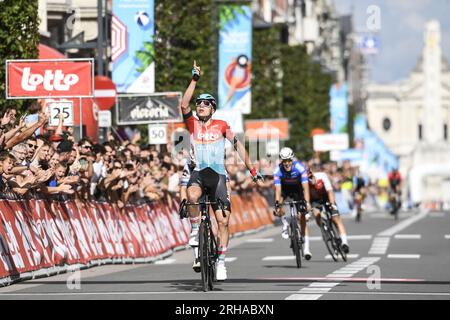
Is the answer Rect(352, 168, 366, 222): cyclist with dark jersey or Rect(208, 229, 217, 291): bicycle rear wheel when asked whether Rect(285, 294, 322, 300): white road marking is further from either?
Rect(352, 168, 366, 222): cyclist with dark jersey

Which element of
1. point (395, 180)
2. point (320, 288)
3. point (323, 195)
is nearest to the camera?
point (320, 288)

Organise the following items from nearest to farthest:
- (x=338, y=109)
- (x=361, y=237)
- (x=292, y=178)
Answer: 1. (x=292, y=178)
2. (x=361, y=237)
3. (x=338, y=109)

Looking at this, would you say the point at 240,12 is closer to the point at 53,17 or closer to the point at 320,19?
the point at 53,17

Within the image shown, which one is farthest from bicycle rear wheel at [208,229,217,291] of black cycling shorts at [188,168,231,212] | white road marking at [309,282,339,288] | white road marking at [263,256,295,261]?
white road marking at [263,256,295,261]

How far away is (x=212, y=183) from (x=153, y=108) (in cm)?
1669

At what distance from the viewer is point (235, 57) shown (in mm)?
45906

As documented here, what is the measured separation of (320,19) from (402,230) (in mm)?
92350

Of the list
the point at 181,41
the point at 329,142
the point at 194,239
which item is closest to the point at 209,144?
the point at 194,239

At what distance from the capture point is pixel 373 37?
18888 cm

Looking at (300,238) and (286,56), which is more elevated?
(286,56)

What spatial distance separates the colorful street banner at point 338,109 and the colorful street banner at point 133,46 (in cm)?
5065

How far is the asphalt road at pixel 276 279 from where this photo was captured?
15914 mm

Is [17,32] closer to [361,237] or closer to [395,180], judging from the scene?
[361,237]
